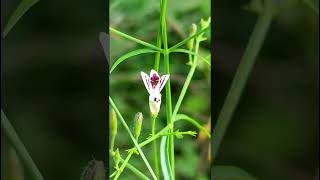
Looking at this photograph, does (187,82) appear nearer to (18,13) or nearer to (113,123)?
(113,123)

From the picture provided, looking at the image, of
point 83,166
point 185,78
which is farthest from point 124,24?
point 83,166

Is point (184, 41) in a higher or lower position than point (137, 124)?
higher

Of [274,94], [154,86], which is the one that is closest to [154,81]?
[154,86]

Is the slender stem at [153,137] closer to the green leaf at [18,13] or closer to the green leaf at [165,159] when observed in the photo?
the green leaf at [165,159]

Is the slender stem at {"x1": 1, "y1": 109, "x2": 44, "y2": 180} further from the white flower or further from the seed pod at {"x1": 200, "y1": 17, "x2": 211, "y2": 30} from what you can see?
the seed pod at {"x1": 200, "y1": 17, "x2": 211, "y2": 30}

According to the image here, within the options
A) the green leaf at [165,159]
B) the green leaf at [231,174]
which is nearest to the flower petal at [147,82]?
the green leaf at [165,159]

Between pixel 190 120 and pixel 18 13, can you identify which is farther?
pixel 190 120
